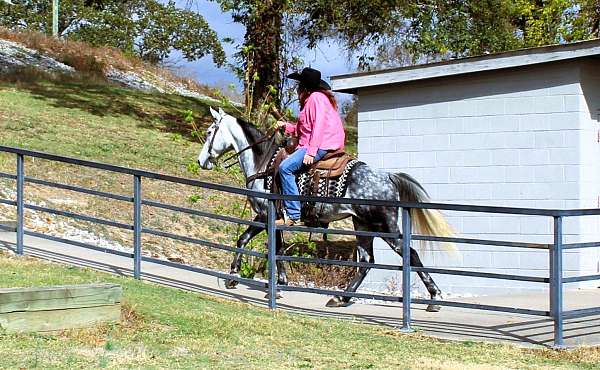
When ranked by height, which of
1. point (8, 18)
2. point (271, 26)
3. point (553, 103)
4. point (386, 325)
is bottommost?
point (386, 325)

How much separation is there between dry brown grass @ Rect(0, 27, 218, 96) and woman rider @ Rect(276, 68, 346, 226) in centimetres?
2473

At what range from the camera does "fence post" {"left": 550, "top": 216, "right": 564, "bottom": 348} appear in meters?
8.74

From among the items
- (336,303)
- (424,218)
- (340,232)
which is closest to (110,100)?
(336,303)

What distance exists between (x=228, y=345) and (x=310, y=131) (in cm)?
357

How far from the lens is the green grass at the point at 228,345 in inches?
292

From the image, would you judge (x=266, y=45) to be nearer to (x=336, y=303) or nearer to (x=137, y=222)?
(x=137, y=222)

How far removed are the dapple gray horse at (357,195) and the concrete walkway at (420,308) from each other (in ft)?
1.15

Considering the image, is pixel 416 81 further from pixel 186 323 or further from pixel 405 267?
pixel 186 323

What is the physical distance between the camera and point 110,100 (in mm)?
30453

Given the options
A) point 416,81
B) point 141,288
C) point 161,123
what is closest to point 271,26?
point 161,123

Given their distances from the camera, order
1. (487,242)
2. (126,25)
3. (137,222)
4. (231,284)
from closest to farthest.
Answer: (487,242) → (137,222) → (231,284) → (126,25)

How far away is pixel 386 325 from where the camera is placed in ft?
32.7

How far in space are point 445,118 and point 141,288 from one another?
5.28m

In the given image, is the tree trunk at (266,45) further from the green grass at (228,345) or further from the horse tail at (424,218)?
the green grass at (228,345)
